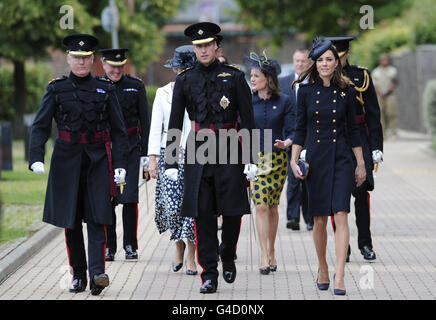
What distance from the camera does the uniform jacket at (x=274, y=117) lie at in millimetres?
10070

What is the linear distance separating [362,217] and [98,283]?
3.10 meters

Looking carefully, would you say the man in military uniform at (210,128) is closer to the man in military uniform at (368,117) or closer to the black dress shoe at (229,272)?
the black dress shoe at (229,272)

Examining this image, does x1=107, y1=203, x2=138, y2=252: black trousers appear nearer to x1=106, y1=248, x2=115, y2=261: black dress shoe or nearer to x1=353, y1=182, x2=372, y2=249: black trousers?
x1=106, y1=248, x2=115, y2=261: black dress shoe

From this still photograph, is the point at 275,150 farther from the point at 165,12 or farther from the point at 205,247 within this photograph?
the point at 165,12

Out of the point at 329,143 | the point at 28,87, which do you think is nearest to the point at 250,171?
the point at 329,143

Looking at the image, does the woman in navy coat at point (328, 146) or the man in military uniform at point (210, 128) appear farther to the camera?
the man in military uniform at point (210, 128)

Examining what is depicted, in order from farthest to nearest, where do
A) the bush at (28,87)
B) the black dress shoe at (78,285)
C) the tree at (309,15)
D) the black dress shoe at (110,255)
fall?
the tree at (309,15) < the bush at (28,87) < the black dress shoe at (110,255) < the black dress shoe at (78,285)

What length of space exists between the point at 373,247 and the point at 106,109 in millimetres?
3743

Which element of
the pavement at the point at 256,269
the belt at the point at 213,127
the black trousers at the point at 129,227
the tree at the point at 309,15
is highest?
the tree at the point at 309,15

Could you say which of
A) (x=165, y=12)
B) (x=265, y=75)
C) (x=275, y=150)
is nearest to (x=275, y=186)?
(x=275, y=150)

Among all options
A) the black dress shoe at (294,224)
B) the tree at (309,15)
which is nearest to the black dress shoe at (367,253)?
the black dress shoe at (294,224)

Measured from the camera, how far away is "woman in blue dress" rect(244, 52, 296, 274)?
32.3 ft

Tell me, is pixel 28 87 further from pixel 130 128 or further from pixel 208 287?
pixel 208 287

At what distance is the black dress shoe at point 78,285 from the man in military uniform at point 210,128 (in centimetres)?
96
